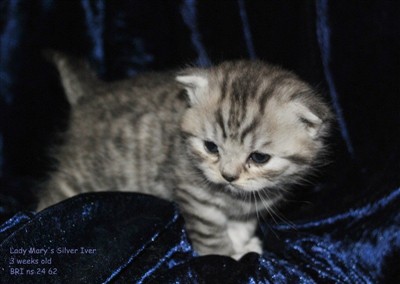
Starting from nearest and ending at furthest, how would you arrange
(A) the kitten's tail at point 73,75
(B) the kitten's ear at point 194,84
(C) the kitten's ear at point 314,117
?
(C) the kitten's ear at point 314,117, (B) the kitten's ear at point 194,84, (A) the kitten's tail at point 73,75

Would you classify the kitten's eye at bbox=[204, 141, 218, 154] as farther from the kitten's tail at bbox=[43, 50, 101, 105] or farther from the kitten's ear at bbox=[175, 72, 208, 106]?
the kitten's tail at bbox=[43, 50, 101, 105]

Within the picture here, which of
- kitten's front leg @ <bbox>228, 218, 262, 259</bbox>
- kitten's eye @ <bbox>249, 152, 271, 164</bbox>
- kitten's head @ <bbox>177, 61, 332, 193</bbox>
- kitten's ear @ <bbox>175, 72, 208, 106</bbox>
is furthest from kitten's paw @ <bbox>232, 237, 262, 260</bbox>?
kitten's ear @ <bbox>175, 72, 208, 106</bbox>

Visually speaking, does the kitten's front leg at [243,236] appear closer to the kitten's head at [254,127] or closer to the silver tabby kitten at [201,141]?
the silver tabby kitten at [201,141]

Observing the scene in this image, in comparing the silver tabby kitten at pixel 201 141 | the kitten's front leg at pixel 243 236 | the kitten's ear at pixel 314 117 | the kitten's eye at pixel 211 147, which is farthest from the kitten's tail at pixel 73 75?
the kitten's ear at pixel 314 117

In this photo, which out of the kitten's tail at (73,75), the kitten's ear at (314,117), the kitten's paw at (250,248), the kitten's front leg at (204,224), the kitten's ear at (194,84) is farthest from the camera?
the kitten's tail at (73,75)

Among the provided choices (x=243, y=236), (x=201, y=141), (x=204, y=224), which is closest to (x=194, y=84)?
(x=201, y=141)

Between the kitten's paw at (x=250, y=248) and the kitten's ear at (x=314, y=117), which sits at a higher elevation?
the kitten's ear at (x=314, y=117)

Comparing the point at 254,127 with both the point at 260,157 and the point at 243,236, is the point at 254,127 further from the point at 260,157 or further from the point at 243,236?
the point at 243,236
